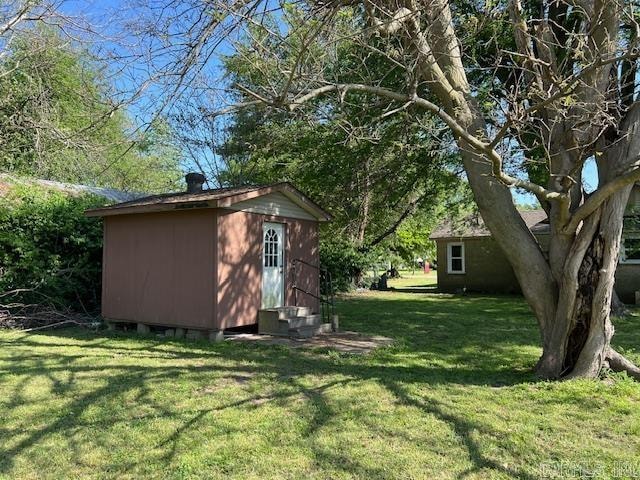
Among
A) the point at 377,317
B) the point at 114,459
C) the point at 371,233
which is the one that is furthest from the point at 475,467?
the point at 371,233

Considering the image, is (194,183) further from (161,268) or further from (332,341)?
(332,341)

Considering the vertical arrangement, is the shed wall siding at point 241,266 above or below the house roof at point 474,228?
below

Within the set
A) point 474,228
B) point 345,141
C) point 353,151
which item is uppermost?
point 353,151

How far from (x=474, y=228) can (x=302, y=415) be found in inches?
543

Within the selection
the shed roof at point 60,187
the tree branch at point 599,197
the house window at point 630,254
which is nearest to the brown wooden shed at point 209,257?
the shed roof at point 60,187

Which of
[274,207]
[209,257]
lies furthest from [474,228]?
[209,257]

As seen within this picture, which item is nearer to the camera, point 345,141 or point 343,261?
point 345,141

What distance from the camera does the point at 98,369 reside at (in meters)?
6.33

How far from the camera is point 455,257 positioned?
72.4 feet

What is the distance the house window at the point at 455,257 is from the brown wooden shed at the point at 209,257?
12381mm

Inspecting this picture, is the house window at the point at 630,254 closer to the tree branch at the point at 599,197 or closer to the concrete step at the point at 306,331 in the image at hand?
the concrete step at the point at 306,331

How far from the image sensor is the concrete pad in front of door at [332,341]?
8.15 m

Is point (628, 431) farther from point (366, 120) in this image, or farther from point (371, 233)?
point (371, 233)

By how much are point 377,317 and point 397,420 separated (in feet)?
25.7
